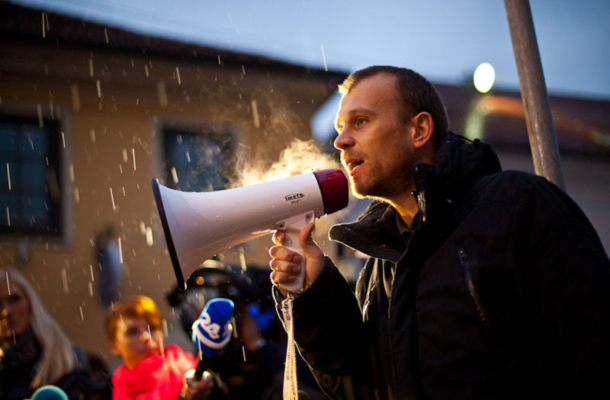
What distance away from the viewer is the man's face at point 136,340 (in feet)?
12.5

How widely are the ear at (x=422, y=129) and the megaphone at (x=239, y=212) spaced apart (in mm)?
391

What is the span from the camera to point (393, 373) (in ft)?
5.21

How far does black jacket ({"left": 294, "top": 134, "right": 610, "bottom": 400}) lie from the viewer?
1.32 metres

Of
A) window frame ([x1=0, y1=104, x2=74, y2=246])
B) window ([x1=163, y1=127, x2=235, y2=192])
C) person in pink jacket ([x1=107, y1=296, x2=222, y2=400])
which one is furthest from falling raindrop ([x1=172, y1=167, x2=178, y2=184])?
person in pink jacket ([x1=107, y1=296, x2=222, y2=400])

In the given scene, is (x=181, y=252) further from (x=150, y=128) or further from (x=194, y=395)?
(x=150, y=128)

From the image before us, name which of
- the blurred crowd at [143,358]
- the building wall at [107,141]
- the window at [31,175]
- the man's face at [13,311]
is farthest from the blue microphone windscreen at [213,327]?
the window at [31,175]

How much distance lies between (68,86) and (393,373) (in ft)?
28.4

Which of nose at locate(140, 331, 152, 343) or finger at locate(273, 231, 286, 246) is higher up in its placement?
finger at locate(273, 231, 286, 246)

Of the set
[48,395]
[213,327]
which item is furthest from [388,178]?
[48,395]

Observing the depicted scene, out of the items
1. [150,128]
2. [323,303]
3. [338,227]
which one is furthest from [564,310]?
[150,128]

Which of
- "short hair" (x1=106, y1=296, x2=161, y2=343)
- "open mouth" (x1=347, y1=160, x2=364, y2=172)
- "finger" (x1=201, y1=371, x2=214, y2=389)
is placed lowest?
"finger" (x1=201, y1=371, x2=214, y2=389)

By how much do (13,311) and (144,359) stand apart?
132 cm

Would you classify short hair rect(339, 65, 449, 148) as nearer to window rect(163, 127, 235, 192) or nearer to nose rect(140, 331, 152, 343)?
nose rect(140, 331, 152, 343)

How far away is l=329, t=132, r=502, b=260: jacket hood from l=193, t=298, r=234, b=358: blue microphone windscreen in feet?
3.65
